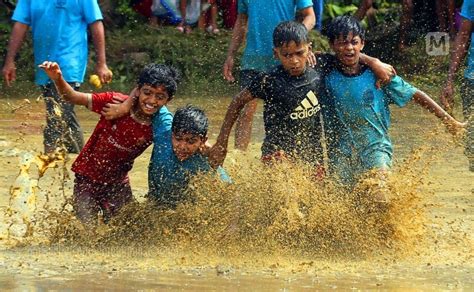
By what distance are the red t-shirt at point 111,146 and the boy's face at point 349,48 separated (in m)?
1.15

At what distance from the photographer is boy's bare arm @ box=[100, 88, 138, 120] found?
7184 millimetres

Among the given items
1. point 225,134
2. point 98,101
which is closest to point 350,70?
point 225,134

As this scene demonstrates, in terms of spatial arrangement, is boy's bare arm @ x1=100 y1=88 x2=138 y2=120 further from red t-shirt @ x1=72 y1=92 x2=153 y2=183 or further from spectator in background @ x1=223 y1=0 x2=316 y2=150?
spectator in background @ x1=223 y1=0 x2=316 y2=150

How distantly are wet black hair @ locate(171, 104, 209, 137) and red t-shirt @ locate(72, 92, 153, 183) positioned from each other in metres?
0.29

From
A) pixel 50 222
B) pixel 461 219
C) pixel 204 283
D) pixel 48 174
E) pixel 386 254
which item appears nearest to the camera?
Result: pixel 204 283

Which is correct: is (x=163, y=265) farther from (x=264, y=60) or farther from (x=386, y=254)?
(x=264, y=60)

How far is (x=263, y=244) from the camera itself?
6.89 metres

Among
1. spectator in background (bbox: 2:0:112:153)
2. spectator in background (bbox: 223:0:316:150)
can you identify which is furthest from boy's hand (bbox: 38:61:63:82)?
spectator in background (bbox: 2:0:112:153)

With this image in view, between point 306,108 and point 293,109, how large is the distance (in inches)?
2.8

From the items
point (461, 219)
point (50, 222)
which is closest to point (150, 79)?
point (50, 222)

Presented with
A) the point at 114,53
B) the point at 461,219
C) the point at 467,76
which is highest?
the point at 467,76

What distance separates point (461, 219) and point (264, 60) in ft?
5.43

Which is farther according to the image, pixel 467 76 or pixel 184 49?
pixel 184 49

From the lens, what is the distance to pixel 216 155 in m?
7.04
